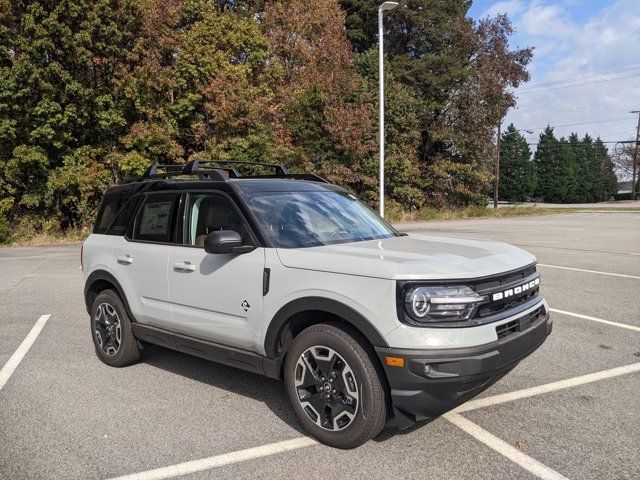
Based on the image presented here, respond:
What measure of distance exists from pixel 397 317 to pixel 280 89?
1026 inches

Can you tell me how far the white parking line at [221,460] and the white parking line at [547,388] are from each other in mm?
1268

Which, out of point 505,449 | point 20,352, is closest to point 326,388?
point 505,449

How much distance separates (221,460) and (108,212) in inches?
120

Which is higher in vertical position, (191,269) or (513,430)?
(191,269)

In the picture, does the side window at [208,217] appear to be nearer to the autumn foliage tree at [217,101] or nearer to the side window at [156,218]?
the side window at [156,218]

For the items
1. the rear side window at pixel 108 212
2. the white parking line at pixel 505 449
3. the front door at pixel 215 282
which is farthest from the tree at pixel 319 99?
the white parking line at pixel 505 449

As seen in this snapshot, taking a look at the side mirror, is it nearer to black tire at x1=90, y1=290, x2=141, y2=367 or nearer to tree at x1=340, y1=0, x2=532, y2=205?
black tire at x1=90, y1=290, x2=141, y2=367

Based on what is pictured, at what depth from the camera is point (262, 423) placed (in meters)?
3.66

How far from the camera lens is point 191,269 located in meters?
4.06

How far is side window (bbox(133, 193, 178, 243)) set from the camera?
4.45 meters

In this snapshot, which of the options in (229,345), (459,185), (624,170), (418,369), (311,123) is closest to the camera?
(418,369)

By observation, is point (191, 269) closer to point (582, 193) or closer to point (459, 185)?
point (459, 185)

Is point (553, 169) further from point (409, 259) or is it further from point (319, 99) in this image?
point (409, 259)

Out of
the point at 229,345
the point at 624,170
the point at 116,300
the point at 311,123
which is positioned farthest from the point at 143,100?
the point at 624,170
